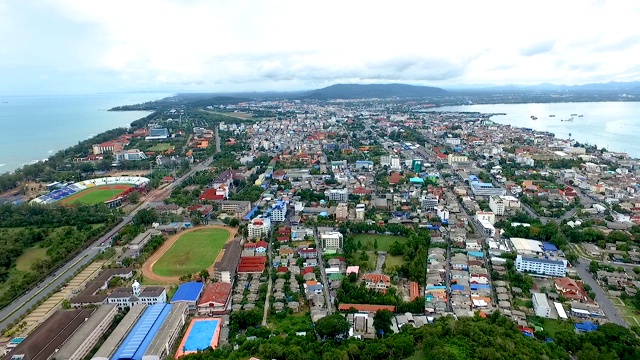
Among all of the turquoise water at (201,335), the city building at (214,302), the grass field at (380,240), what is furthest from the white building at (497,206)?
the turquoise water at (201,335)

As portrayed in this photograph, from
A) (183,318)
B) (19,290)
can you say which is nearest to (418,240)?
(183,318)

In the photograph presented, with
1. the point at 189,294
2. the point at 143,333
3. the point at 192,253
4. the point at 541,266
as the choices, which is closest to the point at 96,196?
the point at 192,253

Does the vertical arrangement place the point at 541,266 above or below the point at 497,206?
below

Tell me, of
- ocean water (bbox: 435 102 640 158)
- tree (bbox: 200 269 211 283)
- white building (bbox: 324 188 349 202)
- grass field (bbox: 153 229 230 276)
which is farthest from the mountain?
tree (bbox: 200 269 211 283)

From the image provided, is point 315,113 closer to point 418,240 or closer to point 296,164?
point 296,164

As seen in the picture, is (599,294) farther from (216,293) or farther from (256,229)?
(256,229)

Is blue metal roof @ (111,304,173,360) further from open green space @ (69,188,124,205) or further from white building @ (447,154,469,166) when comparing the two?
white building @ (447,154,469,166)

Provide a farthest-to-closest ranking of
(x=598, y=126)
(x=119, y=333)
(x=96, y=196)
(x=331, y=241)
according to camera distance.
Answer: (x=598, y=126) < (x=96, y=196) < (x=331, y=241) < (x=119, y=333)

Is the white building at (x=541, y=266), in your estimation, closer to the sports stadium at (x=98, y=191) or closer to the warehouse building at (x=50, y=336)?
the warehouse building at (x=50, y=336)
